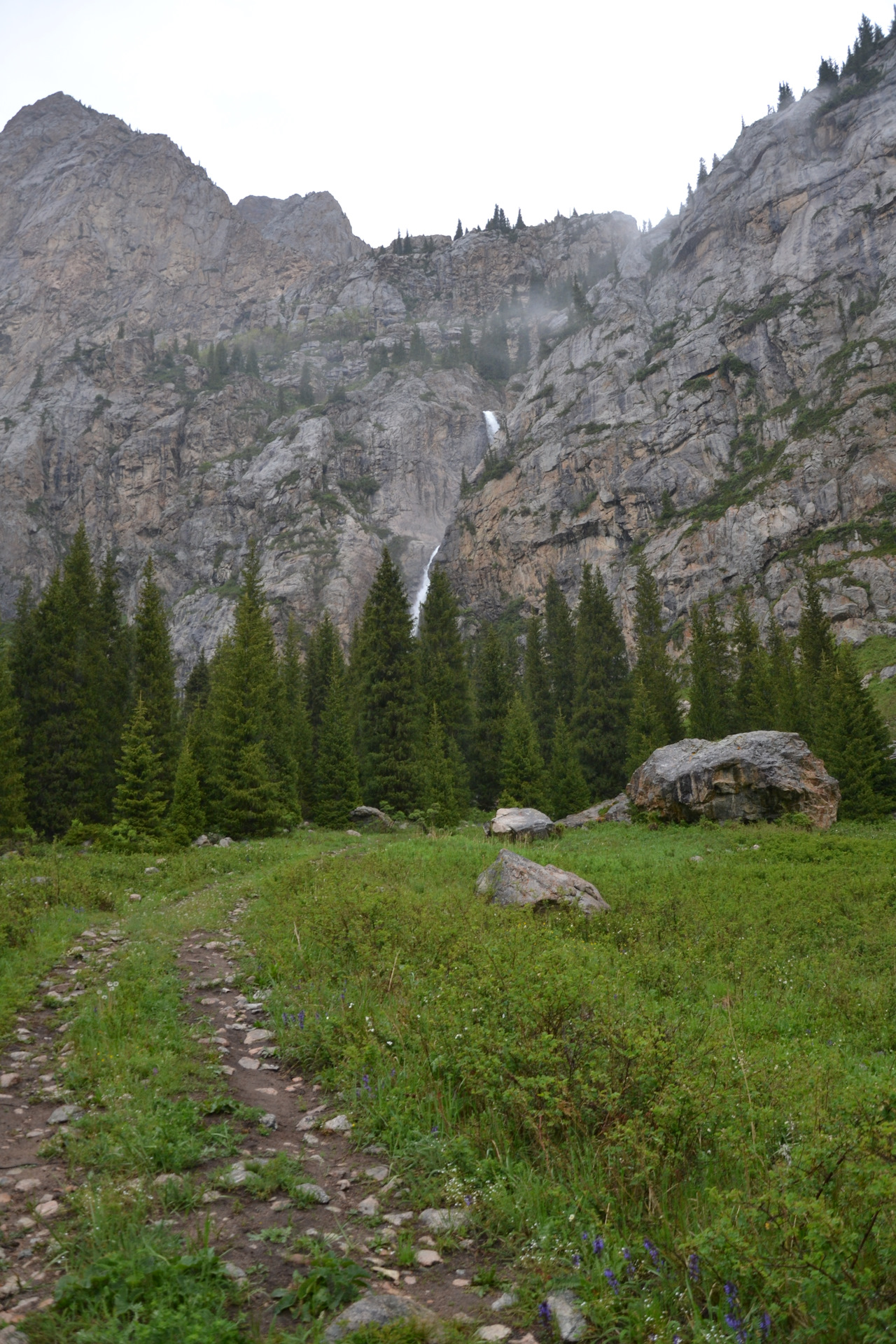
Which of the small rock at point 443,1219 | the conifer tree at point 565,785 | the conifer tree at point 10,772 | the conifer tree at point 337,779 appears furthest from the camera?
the conifer tree at point 565,785

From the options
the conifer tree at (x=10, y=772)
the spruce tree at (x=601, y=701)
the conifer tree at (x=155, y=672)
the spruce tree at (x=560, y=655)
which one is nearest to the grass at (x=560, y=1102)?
the conifer tree at (x=10, y=772)

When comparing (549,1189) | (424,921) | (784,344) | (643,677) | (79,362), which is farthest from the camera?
(79,362)

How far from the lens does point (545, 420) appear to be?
13038cm

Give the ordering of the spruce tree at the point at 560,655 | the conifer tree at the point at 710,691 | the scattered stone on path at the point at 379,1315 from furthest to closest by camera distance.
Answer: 1. the spruce tree at the point at 560,655
2. the conifer tree at the point at 710,691
3. the scattered stone on path at the point at 379,1315

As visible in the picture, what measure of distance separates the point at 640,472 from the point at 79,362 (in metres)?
147

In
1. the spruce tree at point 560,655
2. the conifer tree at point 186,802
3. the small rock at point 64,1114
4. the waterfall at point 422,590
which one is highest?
the waterfall at point 422,590

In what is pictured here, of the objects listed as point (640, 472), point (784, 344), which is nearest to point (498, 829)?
point (640, 472)

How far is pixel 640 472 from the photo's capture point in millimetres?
108438

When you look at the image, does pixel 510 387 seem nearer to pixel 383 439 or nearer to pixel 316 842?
pixel 383 439

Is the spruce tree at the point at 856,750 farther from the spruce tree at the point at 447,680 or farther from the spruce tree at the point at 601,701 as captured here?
the spruce tree at the point at 447,680

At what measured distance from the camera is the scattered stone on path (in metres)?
3.39

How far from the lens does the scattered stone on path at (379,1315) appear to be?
339 centimetres

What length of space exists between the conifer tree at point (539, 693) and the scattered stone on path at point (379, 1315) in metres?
51.9

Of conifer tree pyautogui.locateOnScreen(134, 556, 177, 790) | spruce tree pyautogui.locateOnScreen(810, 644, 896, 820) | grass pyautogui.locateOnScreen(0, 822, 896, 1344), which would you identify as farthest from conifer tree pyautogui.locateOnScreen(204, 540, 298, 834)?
spruce tree pyautogui.locateOnScreen(810, 644, 896, 820)
